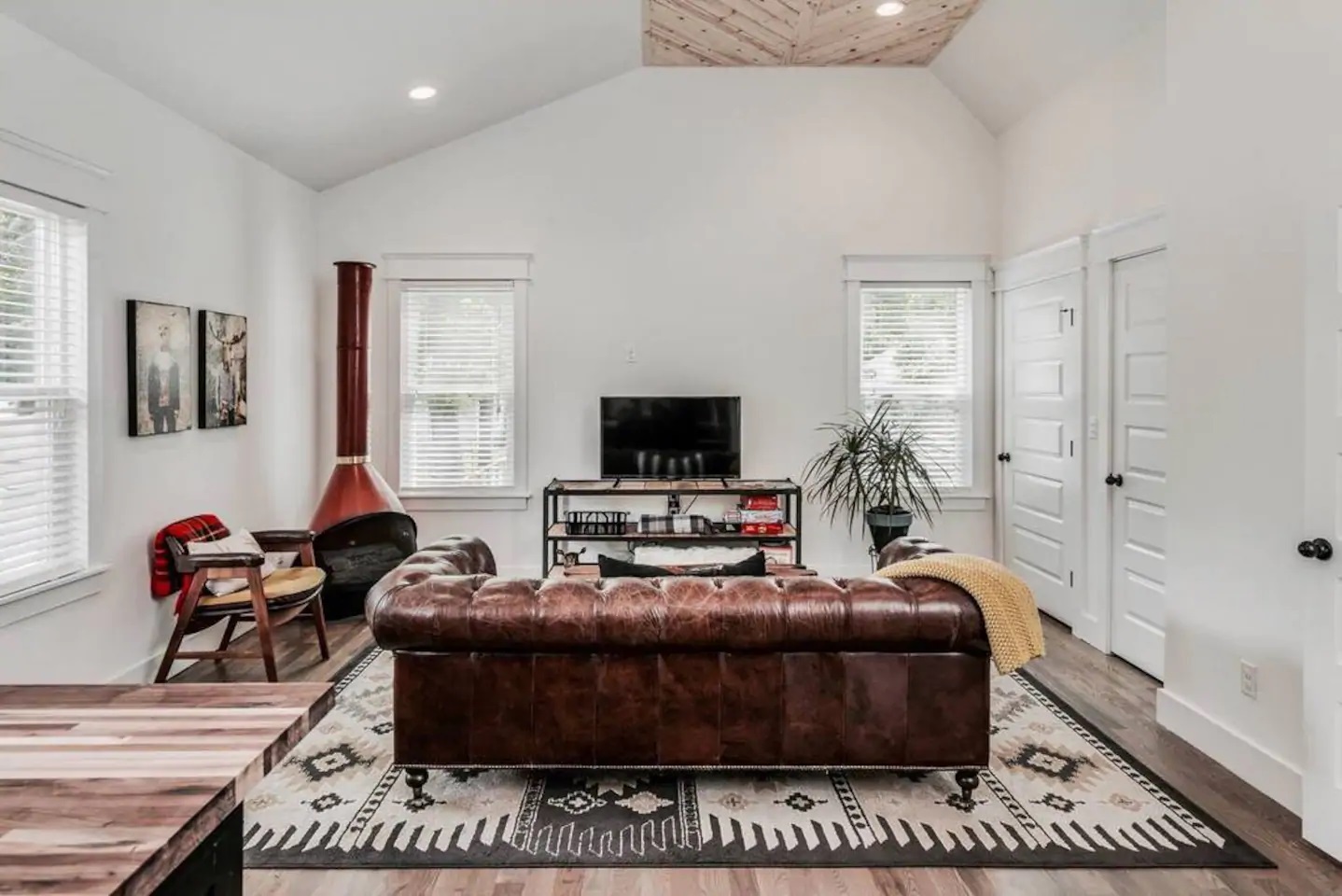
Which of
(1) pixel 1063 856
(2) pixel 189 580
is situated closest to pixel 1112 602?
(1) pixel 1063 856

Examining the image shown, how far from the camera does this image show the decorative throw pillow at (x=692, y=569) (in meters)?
2.89

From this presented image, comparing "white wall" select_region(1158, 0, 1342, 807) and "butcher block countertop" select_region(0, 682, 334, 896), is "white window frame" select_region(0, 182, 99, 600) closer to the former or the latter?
"butcher block countertop" select_region(0, 682, 334, 896)

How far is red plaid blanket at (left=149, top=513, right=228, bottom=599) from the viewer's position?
387 cm

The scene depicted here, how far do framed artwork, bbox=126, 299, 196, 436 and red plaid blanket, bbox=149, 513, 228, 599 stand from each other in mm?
457

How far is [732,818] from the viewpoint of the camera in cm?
259

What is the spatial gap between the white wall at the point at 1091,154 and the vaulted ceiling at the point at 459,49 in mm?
135

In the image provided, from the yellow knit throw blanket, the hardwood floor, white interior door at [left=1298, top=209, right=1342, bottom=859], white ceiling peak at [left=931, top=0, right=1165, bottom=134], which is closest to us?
the hardwood floor

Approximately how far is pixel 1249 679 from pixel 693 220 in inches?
164

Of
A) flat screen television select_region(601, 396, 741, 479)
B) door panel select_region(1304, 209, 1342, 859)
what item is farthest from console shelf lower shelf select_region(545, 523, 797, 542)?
door panel select_region(1304, 209, 1342, 859)

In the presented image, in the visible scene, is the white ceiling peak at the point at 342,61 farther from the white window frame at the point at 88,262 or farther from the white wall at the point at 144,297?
the white window frame at the point at 88,262

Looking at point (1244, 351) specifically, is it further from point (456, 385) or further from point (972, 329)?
point (456, 385)

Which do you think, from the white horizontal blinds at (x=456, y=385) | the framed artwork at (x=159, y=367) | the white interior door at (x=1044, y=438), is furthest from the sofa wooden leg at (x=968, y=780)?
the white horizontal blinds at (x=456, y=385)

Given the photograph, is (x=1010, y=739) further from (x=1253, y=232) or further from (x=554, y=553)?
(x=554, y=553)

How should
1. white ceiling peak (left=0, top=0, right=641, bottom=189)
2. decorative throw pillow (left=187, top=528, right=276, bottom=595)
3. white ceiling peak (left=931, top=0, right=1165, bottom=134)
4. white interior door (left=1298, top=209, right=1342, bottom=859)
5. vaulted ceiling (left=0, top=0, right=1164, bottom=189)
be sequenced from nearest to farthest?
1. white interior door (left=1298, top=209, right=1342, bottom=859)
2. white ceiling peak (left=0, top=0, right=641, bottom=189)
3. vaulted ceiling (left=0, top=0, right=1164, bottom=189)
4. decorative throw pillow (left=187, top=528, right=276, bottom=595)
5. white ceiling peak (left=931, top=0, right=1165, bottom=134)
